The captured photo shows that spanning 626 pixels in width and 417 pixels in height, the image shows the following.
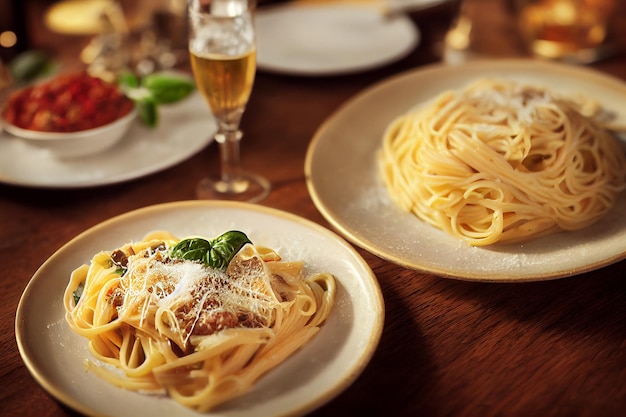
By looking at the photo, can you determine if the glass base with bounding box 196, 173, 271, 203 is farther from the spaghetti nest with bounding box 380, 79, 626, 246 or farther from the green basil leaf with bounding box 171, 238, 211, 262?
the green basil leaf with bounding box 171, 238, 211, 262

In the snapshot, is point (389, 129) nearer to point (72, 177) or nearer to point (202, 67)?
point (202, 67)

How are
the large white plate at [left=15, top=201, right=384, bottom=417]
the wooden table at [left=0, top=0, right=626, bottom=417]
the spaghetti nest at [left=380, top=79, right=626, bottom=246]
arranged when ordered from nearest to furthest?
1. the large white plate at [left=15, top=201, right=384, bottom=417]
2. the wooden table at [left=0, top=0, right=626, bottom=417]
3. the spaghetti nest at [left=380, top=79, right=626, bottom=246]

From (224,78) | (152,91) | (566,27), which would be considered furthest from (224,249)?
(566,27)

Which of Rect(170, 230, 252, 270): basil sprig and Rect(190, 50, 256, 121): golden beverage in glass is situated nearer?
Rect(170, 230, 252, 270): basil sprig

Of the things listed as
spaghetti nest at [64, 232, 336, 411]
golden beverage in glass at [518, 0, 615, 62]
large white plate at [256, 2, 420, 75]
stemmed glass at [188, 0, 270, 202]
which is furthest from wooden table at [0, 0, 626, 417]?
golden beverage in glass at [518, 0, 615, 62]

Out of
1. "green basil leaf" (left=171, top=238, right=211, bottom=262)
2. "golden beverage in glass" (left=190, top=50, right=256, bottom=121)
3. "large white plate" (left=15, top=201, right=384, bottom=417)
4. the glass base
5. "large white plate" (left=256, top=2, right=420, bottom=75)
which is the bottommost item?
the glass base

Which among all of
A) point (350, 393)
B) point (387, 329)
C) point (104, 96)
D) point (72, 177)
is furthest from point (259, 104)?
point (350, 393)
